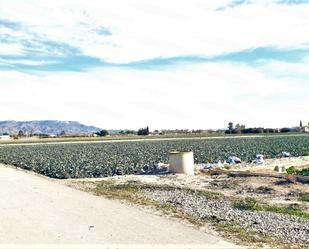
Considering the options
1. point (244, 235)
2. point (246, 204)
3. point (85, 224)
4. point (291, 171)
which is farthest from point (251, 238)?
point (291, 171)

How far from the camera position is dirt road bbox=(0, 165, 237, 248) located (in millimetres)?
13406

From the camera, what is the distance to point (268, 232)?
14.7 m

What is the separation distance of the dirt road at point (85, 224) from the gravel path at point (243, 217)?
5.72 feet

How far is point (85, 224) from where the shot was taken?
15586 mm

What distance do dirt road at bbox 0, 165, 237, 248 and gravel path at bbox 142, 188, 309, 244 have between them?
1744mm

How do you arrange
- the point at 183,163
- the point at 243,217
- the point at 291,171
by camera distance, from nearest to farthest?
1. the point at 243,217
2. the point at 291,171
3. the point at 183,163

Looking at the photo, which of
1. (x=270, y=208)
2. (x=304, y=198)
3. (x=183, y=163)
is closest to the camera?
(x=270, y=208)

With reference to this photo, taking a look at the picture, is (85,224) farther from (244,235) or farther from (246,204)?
(246,204)

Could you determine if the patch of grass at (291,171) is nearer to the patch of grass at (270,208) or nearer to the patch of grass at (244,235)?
the patch of grass at (270,208)

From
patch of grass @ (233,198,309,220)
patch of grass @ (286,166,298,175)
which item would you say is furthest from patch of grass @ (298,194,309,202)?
patch of grass @ (286,166,298,175)

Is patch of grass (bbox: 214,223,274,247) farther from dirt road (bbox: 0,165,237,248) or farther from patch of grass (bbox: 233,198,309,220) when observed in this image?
patch of grass (bbox: 233,198,309,220)

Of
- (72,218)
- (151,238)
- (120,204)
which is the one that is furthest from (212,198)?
(151,238)

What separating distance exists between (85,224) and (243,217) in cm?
506

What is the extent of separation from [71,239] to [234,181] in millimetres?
15756
